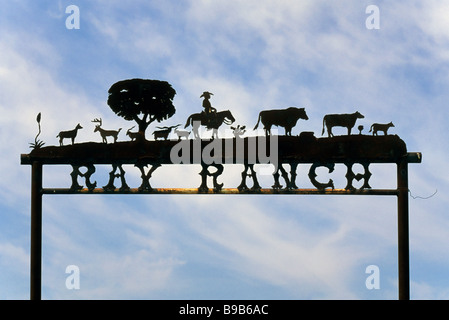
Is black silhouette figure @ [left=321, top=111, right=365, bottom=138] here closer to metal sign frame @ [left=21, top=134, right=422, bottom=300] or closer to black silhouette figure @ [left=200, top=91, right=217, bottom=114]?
metal sign frame @ [left=21, top=134, right=422, bottom=300]

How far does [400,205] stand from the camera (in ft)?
44.5

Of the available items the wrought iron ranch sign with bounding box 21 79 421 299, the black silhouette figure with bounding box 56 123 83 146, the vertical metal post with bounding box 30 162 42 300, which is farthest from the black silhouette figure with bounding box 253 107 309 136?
the vertical metal post with bounding box 30 162 42 300

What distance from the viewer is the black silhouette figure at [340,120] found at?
Result: 14367 millimetres

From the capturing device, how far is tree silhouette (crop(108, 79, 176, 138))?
15.7 metres

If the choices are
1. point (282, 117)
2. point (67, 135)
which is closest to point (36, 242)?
point (67, 135)

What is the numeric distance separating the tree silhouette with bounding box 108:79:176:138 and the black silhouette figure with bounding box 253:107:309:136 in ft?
8.79

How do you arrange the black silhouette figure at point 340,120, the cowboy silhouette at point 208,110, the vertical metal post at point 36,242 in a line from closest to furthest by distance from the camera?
the vertical metal post at point 36,242, the black silhouette figure at point 340,120, the cowboy silhouette at point 208,110

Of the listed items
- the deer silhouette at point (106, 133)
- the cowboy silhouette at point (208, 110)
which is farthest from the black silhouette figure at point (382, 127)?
the deer silhouette at point (106, 133)

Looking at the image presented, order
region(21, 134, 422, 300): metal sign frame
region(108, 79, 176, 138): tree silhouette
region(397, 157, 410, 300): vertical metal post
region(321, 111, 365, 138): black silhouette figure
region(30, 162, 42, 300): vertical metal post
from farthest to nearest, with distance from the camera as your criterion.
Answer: region(108, 79, 176, 138): tree silhouette < region(321, 111, 365, 138): black silhouette figure < region(30, 162, 42, 300): vertical metal post < region(21, 134, 422, 300): metal sign frame < region(397, 157, 410, 300): vertical metal post

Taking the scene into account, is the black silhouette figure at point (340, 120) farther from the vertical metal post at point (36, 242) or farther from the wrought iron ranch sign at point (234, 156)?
the vertical metal post at point (36, 242)

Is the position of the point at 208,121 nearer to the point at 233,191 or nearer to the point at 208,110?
the point at 208,110
